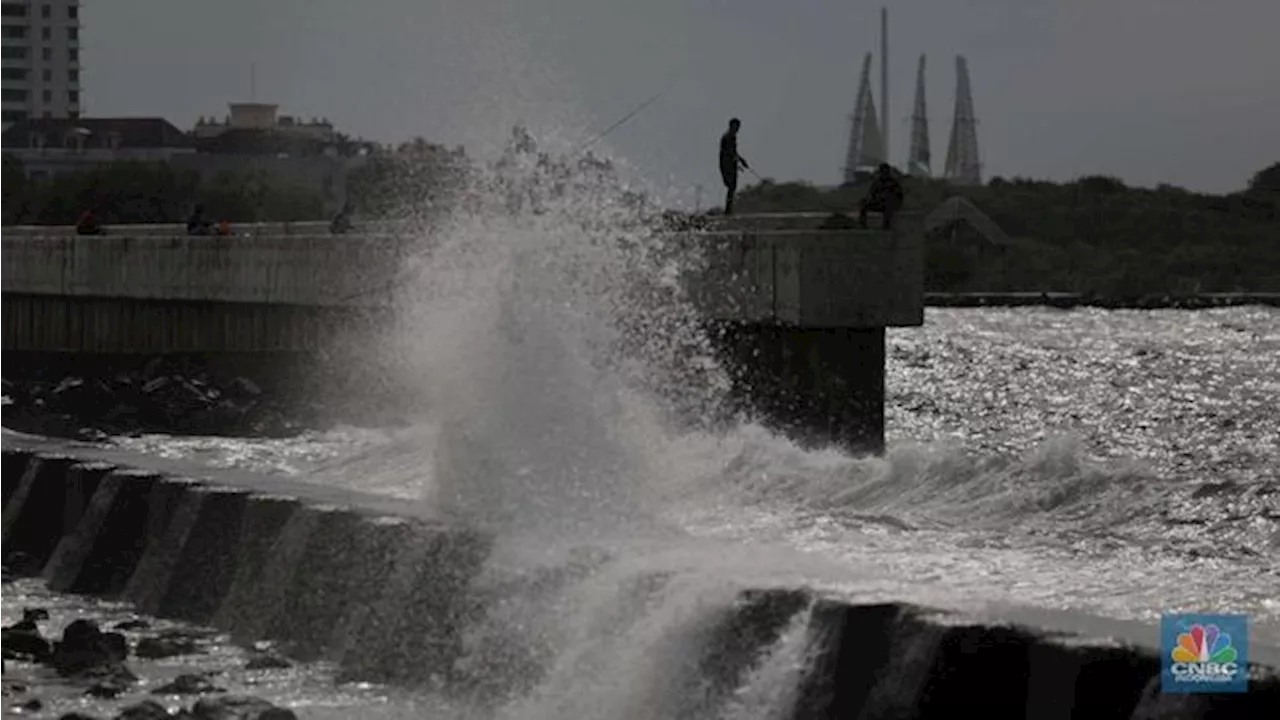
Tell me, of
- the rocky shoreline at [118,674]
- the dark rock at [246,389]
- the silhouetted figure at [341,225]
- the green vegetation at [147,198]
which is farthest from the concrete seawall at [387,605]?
the green vegetation at [147,198]

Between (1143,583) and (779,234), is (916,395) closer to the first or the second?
(779,234)

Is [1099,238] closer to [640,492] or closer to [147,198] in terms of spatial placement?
[147,198]

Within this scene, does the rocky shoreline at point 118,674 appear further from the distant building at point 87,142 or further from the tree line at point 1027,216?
the distant building at point 87,142

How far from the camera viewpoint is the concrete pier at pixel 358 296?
25391 mm

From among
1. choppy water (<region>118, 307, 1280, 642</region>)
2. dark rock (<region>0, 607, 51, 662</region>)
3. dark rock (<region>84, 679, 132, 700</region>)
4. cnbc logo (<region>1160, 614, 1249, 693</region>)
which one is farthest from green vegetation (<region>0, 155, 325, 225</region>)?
cnbc logo (<region>1160, 614, 1249, 693</region>)

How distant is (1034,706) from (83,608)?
10.6 meters

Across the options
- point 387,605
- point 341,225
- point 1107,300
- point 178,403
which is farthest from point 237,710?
point 1107,300

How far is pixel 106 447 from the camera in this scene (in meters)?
29.1

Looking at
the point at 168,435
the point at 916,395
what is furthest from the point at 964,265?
the point at 168,435

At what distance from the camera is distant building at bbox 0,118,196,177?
131 meters

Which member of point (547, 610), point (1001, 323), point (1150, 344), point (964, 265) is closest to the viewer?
point (547, 610)

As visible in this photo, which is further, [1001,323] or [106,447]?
[1001,323]

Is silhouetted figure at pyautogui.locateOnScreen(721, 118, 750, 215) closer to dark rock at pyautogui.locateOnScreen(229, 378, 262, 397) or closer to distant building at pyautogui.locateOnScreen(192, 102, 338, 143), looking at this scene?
dark rock at pyautogui.locateOnScreen(229, 378, 262, 397)

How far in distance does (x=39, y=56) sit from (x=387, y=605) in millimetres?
167193
